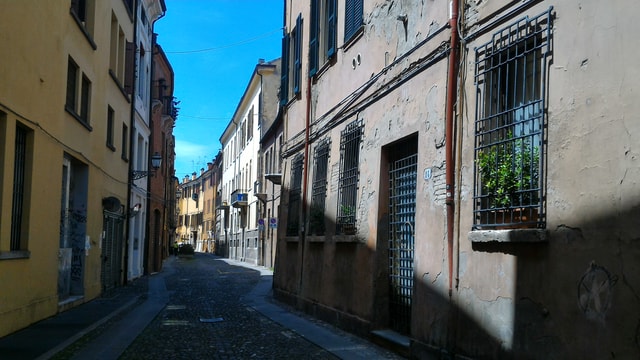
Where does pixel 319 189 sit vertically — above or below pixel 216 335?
above

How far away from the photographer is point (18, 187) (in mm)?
9648

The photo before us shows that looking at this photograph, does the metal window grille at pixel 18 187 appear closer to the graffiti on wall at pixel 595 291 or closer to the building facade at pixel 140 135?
the graffiti on wall at pixel 595 291

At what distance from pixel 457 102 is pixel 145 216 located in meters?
20.3

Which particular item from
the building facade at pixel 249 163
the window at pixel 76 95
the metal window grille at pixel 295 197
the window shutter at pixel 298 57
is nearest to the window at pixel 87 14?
the window at pixel 76 95

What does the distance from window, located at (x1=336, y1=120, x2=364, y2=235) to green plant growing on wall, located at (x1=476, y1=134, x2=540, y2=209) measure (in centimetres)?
424

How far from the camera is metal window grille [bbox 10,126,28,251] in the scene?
376 inches

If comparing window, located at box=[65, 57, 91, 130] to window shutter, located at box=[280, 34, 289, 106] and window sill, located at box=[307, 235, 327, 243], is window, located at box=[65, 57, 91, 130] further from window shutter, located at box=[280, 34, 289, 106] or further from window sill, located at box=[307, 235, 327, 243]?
window sill, located at box=[307, 235, 327, 243]

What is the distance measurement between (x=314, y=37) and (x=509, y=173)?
8.51 metres

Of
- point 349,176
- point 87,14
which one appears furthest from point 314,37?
point 87,14

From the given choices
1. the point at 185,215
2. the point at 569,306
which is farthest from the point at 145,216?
the point at 185,215

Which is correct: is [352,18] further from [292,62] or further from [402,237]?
[292,62]

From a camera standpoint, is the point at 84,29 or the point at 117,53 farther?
the point at 117,53

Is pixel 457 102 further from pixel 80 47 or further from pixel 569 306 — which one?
pixel 80 47

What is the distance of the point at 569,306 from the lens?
505 centimetres
